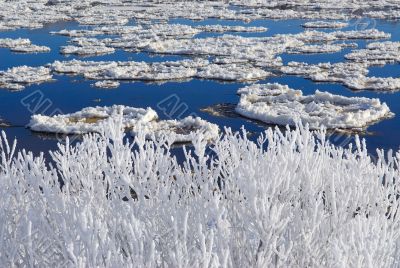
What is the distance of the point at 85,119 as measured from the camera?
55.1 ft

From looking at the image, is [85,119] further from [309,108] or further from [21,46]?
[21,46]

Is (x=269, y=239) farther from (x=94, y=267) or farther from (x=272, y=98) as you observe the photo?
(x=272, y=98)

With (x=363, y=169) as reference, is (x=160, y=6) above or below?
below

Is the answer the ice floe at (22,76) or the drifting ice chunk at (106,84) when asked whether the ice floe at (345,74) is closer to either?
the drifting ice chunk at (106,84)

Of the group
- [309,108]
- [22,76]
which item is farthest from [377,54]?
[22,76]

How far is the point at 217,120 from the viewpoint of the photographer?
1681cm

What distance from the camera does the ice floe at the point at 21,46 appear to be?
27.3 meters

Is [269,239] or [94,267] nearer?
[94,267]

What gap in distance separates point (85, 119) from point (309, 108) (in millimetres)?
6028

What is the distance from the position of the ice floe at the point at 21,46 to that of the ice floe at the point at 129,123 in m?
11.1

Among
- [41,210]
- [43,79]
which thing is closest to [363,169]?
[41,210]

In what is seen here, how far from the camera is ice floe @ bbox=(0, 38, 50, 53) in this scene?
27312 millimetres

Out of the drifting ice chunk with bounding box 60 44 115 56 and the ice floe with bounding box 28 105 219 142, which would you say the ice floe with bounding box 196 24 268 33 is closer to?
the drifting ice chunk with bounding box 60 44 115 56

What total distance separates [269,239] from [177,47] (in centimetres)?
2349
